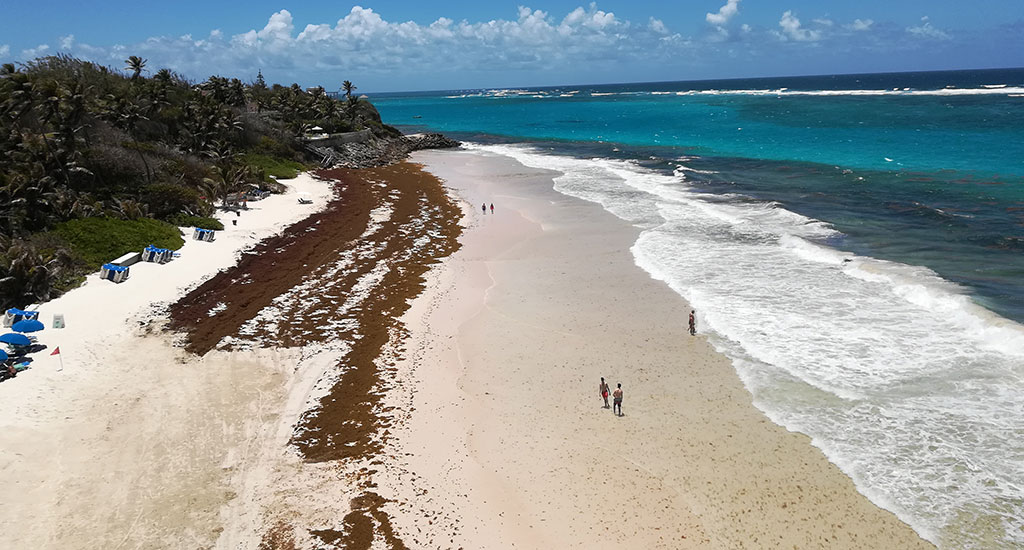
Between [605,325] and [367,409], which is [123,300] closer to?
[367,409]

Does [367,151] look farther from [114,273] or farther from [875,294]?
[875,294]

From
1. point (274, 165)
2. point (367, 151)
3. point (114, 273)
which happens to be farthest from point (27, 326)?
point (367, 151)

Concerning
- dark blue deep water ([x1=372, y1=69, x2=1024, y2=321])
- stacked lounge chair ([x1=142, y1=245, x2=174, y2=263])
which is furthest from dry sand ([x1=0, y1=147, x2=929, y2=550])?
dark blue deep water ([x1=372, y1=69, x2=1024, y2=321])

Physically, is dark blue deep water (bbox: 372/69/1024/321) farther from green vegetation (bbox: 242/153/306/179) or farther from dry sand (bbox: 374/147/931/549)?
green vegetation (bbox: 242/153/306/179)

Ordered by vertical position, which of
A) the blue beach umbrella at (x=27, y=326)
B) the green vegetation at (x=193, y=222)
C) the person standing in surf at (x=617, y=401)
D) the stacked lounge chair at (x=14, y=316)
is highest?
the green vegetation at (x=193, y=222)

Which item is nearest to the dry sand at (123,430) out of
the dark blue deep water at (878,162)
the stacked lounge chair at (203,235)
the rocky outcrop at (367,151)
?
the stacked lounge chair at (203,235)

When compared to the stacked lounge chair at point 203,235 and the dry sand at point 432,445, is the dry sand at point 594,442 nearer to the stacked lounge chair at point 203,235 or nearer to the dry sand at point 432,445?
the dry sand at point 432,445

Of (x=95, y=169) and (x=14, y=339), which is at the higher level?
(x=95, y=169)
